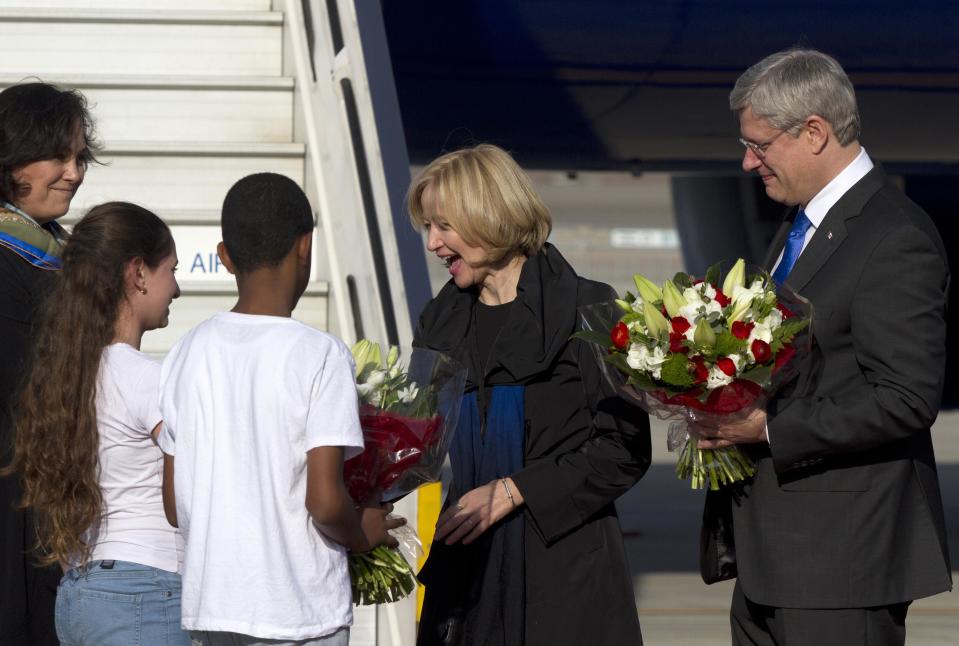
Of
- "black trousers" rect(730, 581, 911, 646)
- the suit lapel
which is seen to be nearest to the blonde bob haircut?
the suit lapel

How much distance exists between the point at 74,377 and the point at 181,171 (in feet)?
9.53

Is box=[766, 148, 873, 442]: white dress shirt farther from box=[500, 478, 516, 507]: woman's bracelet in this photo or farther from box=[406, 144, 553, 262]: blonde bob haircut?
box=[500, 478, 516, 507]: woman's bracelet

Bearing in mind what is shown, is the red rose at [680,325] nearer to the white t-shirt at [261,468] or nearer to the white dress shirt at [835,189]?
the white dress shirt at [835,189]

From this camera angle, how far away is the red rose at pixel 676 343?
287 centimetres

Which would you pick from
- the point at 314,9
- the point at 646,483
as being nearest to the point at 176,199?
the point at 314,9

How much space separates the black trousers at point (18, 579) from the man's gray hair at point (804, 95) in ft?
A: 6.15

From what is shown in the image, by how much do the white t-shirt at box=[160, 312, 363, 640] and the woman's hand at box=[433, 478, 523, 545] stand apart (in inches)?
27.1

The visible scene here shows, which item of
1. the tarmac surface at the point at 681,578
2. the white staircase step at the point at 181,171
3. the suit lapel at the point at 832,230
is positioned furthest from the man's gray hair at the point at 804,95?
the tarmac surface at the point at 681,578

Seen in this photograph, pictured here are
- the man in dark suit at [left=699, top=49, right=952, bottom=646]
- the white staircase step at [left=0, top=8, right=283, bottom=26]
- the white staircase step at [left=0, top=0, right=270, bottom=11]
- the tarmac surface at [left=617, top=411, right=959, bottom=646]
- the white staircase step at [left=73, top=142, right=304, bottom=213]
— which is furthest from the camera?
the tarmac surface at [left=617, top=411, right=959, bottom=646]

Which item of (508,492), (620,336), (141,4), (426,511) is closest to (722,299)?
(620,336)

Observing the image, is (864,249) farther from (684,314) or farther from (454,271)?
(454,271)

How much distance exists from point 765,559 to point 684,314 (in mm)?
586

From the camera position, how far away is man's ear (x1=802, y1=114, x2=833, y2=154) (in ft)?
10.0

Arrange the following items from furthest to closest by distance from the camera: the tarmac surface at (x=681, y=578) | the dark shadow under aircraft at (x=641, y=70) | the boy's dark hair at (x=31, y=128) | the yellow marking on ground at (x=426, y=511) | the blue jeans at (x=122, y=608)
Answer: the dark shadow under aircraft at (x=641, y=70) < the tarmac surface at (x=681, y=578) < the yellow marking on ground at (x=426, y=511) < the boy's dark hair at (x=31, y=128) < the blue jeans at (x=122, y=608)
